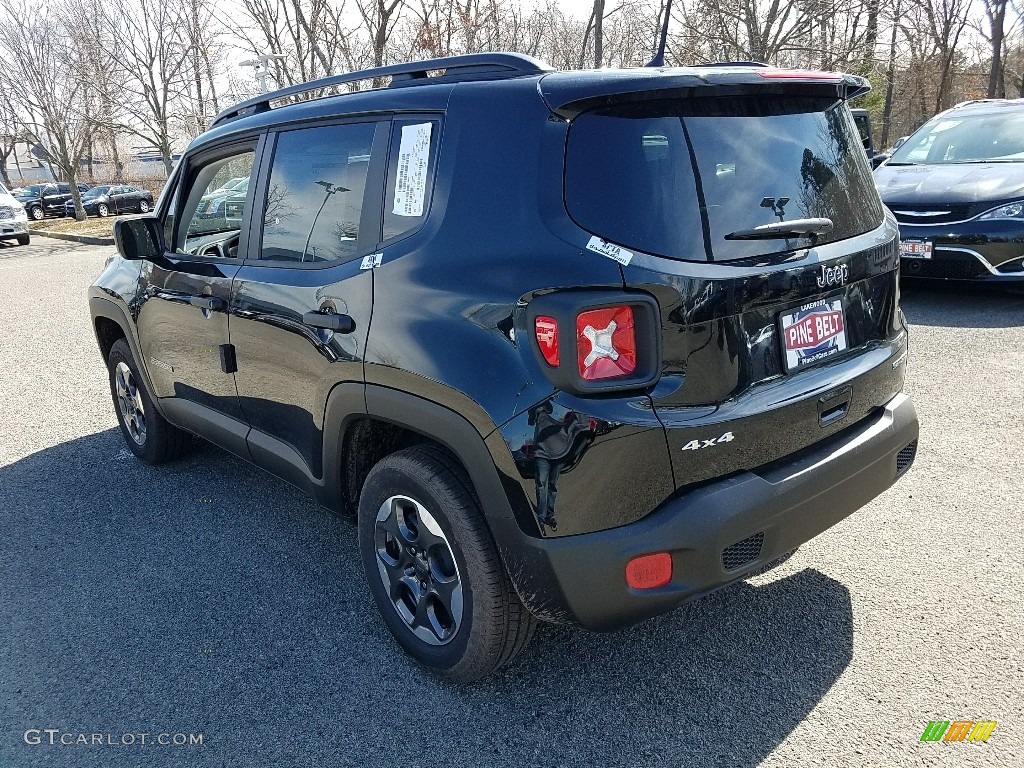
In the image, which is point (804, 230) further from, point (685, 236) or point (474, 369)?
point (474, 369)

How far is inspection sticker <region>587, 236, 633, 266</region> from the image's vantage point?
6.78 feet

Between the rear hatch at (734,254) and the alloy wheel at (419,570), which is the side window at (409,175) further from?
the alloy wheel at (419,570)

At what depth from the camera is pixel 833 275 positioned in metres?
2.42

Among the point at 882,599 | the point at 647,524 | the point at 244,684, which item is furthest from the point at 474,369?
the point at 882,599

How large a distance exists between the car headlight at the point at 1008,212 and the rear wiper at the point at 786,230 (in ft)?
17.1

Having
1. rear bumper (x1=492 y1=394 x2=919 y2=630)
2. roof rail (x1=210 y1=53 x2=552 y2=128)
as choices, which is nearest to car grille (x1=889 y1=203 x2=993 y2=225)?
rear bumper (x1=492 y1=394 x2=919 y2=630)

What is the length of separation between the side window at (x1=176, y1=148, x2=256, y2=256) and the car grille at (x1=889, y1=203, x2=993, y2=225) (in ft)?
19.1

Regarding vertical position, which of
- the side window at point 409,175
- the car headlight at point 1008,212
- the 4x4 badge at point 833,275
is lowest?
the car headlight at point 1008,212

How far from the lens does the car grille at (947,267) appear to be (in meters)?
6.71

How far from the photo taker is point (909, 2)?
23.6 metres

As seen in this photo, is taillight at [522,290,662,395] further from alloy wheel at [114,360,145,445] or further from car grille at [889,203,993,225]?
car grille at [889,203,993,225]

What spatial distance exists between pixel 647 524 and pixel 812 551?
1500mm

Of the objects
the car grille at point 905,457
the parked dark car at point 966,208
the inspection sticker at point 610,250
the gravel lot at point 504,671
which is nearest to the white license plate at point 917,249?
the parked dark car at point 966,208

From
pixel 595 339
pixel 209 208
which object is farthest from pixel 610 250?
pixel 209 208
